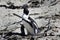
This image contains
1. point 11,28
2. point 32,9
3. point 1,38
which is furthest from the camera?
point 32,9

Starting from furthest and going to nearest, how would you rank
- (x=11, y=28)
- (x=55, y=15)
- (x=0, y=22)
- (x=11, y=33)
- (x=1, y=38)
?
(x=55, y=15) → (x=0, y=22) → (x=11, y=28) → (x=11, y=33) → (x=1, y=38)

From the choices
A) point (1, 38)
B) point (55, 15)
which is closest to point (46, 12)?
point (55, 15)

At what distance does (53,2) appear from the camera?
18.7ft

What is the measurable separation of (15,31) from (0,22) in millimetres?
601

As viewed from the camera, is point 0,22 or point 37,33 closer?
point 37,33

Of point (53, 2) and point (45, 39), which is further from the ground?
point (53, 2)

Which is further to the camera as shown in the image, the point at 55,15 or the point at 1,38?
the point at 55,15

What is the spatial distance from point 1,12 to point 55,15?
1241 millimetres

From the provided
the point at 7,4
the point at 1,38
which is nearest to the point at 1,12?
the point at 7,4

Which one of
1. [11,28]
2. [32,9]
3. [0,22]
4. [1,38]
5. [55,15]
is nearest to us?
[1,38]

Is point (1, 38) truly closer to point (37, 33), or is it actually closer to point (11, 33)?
point (11, 33)

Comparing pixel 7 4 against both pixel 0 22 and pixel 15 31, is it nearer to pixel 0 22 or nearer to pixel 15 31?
pixel 0 22

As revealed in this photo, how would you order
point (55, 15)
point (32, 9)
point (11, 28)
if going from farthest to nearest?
point (32, 9) < point (55, 15) < point (11, 28)

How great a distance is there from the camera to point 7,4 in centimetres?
585
